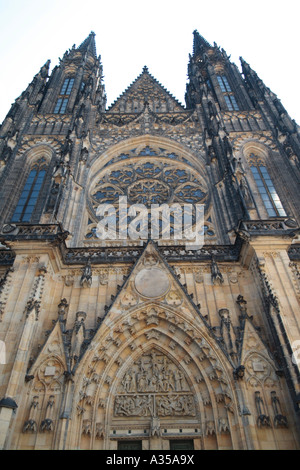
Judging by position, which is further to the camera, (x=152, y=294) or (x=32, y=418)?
(x=152, y=294)

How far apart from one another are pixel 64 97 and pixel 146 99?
4842mm

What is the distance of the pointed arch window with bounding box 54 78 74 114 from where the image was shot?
19997 mm

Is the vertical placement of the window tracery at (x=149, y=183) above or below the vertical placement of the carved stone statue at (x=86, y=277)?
above

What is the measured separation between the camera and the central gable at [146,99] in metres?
20.7

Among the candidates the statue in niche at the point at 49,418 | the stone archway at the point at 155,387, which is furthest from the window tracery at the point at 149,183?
the statue in niche at the point at 49,418

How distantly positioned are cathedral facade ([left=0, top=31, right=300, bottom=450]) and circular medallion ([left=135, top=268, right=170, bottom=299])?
0.05 meters

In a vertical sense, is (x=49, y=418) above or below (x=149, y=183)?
below

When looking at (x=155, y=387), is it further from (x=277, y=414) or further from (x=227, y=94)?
(x=227, y=94)

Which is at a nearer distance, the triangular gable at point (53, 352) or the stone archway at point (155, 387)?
the stone archway at point (155, 387)

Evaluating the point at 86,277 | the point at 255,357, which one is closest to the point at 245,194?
the point at 255,357

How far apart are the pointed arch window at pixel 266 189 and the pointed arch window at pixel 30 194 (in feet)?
30.5

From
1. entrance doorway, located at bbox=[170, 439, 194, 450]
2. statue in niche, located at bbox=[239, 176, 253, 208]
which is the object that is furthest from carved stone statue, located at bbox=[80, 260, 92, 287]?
statue in niche, located at bbox=[239, 176, 253, 208]

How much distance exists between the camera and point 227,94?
21.0 m

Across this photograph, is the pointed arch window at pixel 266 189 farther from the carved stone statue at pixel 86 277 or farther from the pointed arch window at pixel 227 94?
the carved stone statue at pixel 86 277
